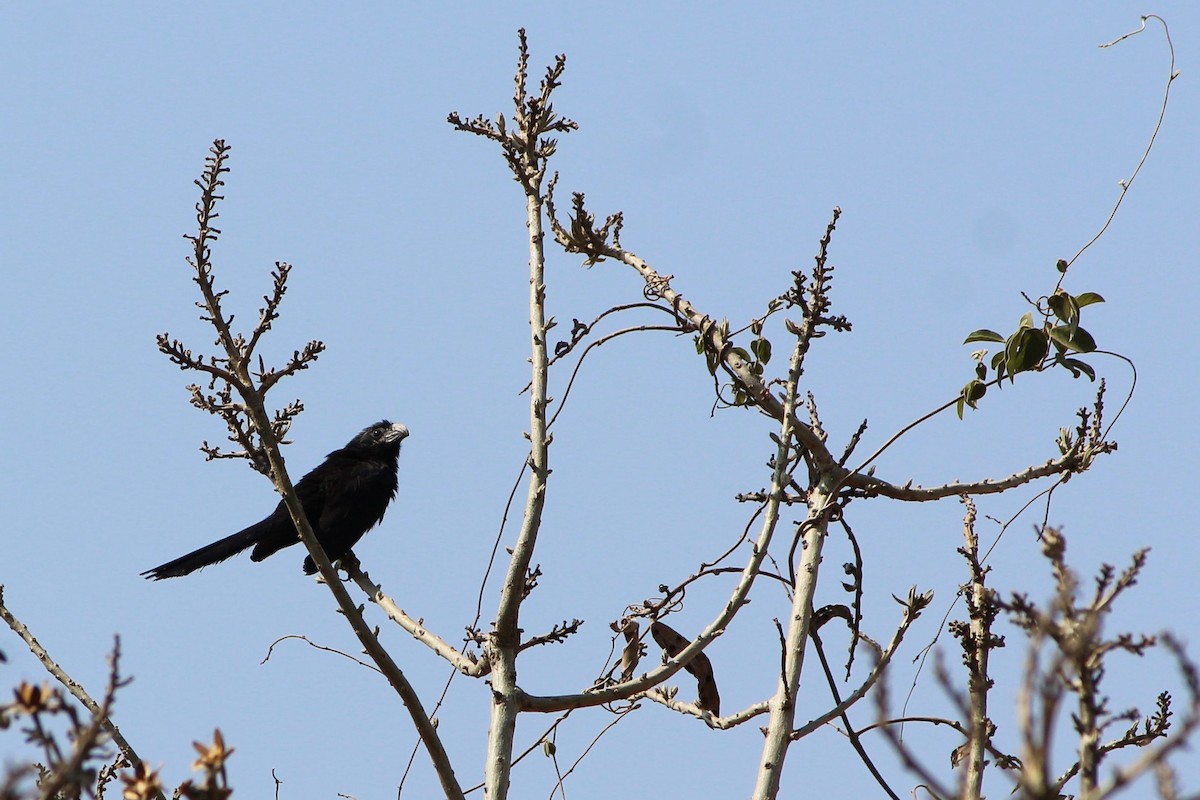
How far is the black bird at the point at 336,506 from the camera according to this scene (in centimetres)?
845

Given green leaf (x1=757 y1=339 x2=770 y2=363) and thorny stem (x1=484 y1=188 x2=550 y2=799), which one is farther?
green leaf (x1=757 y1=339 x2=770 y2=363)

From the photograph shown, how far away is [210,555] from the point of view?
8.43 metres

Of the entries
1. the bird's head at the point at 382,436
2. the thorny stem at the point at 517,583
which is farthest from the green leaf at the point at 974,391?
the bird's head at the point at 382,436

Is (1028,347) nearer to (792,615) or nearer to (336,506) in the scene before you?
(792,615)

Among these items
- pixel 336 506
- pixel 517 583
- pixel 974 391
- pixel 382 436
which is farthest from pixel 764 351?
pixel 382 436

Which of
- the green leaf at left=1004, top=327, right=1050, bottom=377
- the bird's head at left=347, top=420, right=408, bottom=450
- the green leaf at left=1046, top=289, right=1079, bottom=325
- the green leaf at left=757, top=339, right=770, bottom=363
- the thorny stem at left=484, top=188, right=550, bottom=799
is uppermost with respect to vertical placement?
the bird's head at left=347, top=420, right=408, bottom=450

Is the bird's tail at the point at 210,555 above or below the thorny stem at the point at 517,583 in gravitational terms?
above

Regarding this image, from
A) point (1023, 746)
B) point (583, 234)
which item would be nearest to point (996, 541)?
point (583, 234)

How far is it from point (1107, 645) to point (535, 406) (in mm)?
2473

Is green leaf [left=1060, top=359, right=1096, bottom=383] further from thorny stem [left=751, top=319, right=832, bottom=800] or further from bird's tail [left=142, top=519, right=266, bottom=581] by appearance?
bird's tail [left=142, top=519, right=266, bottom=581]

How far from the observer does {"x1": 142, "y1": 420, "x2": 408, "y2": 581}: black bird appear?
845cm

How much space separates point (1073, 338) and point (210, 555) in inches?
220

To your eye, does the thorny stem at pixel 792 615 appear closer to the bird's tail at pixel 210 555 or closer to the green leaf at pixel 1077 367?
the green leaf at pixel 1077 367

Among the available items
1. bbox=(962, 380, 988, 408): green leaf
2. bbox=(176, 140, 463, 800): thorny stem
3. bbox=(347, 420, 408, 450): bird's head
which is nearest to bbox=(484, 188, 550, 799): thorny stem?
bbox=(176, 140, 463, 800): thorny stem
